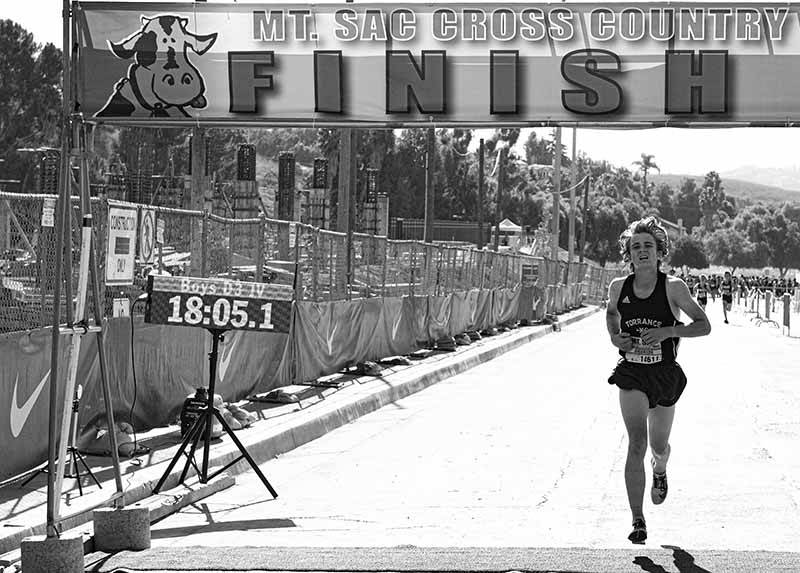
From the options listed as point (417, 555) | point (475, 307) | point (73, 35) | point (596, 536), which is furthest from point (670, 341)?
point (475, 307)

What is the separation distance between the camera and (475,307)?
1372 inches

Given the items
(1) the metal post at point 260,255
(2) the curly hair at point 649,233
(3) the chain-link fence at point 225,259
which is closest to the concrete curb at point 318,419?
(3) the chain-link fence at point 225,259

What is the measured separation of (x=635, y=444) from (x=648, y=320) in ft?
2.45

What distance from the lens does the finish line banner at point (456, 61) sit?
1061 cm

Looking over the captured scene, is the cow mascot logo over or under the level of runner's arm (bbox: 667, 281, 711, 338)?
over

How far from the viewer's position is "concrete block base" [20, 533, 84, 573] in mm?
7051

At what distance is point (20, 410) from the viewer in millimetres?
10023

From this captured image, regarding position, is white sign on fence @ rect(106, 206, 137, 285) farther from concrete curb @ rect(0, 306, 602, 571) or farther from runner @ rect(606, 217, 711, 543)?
runner @ rect(606, 217, 711, 543)

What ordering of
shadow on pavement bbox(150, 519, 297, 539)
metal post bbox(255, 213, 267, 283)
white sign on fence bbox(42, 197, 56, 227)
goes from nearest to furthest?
shadow on pavement bbox(150, 519, 297, 539) → white sign on fence bbox(42, 197, 56, 227) → metal post bbox(255, 213, 267, 283)

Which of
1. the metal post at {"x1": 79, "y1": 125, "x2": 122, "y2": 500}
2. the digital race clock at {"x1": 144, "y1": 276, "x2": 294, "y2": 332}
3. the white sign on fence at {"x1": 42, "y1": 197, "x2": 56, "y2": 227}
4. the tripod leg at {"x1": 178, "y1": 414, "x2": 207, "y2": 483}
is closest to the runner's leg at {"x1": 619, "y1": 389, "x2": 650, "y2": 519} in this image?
the digital race clock at {"x1": 144, "y1": 276, "x2": 294, "y2": 332}

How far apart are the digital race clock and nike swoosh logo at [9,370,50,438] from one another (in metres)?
1.13

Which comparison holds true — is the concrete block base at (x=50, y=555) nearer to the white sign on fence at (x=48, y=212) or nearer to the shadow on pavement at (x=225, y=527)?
the shadow on pavement at (x=225, y=527)

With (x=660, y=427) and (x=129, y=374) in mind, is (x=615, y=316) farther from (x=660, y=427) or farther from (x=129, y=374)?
(x=129, y=374)

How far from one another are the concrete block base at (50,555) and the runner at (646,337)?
10.5 feet
